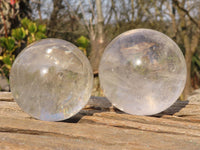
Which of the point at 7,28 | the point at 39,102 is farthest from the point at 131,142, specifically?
the point at 7,28

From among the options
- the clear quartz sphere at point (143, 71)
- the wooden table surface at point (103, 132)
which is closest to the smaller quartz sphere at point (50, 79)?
the wooden table surface at point (103, 132)

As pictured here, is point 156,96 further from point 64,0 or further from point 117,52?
point 64,0

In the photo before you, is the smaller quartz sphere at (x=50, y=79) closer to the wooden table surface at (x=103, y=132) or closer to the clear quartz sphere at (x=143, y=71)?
the wooden table surface at (x=103, y=132)

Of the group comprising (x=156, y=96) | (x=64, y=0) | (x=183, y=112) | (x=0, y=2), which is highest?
(x=64, y=0)

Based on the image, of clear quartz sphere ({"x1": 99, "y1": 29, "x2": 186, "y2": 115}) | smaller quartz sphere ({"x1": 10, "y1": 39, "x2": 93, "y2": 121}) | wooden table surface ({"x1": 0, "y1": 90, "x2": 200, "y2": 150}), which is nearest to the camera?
wooden table surface ({"x1": 0, "y1": 90, "x2": 200, "y2": 150})

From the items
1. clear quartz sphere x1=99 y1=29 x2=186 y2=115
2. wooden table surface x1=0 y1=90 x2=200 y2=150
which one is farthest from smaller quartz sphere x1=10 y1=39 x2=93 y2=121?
clear quartz sphere x1=99 y1=29 x2=186 y2=115

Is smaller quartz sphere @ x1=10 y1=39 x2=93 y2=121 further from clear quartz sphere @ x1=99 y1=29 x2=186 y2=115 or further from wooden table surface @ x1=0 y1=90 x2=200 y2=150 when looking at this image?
clear quartz sphere @ x1=99 y1=29 x2=186 y2=115

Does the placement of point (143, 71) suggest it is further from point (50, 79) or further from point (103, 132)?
point (50, 79)
